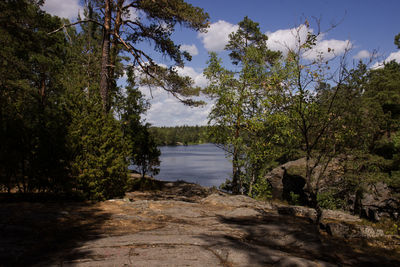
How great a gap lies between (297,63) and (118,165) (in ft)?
19.2

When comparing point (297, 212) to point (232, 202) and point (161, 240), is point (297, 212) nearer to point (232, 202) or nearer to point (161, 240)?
point (232, 202)

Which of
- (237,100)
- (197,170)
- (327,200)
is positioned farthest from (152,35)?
(197,170)

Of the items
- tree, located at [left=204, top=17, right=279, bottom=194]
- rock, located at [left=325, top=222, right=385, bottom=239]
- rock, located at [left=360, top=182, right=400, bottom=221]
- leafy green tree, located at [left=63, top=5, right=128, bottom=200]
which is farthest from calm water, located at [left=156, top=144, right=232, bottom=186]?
rock, located at [left=360, top=182, right=400, bottom=221]

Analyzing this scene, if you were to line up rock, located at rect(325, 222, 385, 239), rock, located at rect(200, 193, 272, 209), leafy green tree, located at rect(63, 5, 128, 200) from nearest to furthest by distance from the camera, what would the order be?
rock, located at rect(325, 222, 385, 239), leafy green tree, located at rect(63, 5, 128, 200), rock, located at rect(200, 193, 272, 209)

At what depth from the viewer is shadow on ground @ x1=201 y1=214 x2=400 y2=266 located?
422 centimetres

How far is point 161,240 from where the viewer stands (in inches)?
184

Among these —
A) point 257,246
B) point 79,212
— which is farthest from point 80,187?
point 257,246

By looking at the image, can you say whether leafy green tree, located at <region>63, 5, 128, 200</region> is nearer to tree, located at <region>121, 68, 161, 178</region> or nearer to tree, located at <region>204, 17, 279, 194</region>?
tree, located at <region>204, 17, 279, 194</region>

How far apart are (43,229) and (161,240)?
2.32 metres

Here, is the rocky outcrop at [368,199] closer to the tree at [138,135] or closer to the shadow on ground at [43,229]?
the tree at [138,135]

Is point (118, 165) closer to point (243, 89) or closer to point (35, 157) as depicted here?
point (35, 157)

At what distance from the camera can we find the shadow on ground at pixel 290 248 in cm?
422

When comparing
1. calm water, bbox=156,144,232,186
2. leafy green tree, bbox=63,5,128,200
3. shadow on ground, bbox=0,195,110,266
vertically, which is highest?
leafy green tree, bbox=63,5,128,200

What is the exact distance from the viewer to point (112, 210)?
6.97 metres
